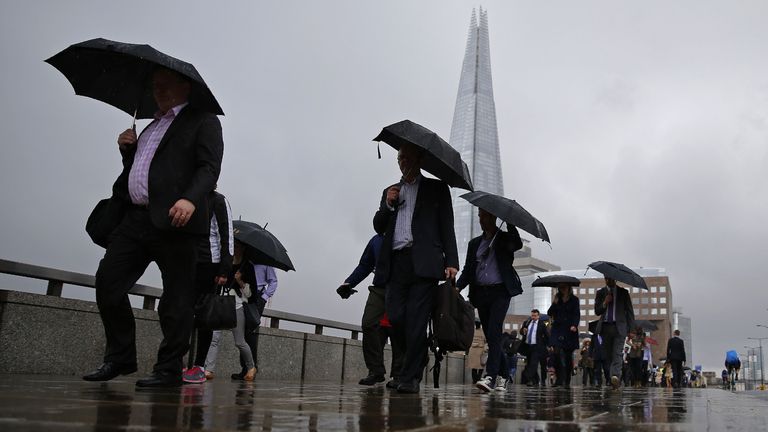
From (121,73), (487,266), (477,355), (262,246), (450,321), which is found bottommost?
(477,355)

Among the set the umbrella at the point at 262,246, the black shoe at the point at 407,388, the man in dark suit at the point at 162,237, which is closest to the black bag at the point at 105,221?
the man in dark suit at the point at 162,237

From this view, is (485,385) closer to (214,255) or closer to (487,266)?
(487,266)

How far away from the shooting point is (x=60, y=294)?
301 inches

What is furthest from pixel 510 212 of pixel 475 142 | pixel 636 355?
pixel 475 142

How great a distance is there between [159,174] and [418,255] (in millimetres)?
2344

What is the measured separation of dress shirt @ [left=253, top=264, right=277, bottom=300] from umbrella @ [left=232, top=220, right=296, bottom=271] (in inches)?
25.2

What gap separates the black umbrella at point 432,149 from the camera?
6.31 meters

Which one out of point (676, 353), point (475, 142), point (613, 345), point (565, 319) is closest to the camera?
point (613, 345)

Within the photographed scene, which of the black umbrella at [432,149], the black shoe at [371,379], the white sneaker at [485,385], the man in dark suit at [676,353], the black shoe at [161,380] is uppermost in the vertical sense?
the black umbrella at [432,149]

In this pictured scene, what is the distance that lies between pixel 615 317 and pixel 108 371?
983 cm

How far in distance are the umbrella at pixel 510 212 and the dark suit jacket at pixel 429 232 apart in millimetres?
1944

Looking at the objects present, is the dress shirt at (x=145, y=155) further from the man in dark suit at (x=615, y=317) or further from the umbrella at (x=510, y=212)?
the man in dark suit at (x=615, y=317)

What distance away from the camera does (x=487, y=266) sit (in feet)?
27.5

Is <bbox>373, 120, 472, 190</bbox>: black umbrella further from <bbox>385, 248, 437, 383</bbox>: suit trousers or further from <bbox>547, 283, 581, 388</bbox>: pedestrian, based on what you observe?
<bbox>547, 283, 581, 388</bbox>: pedestrian
